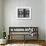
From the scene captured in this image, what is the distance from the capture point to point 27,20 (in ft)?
14.1

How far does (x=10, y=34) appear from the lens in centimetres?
417

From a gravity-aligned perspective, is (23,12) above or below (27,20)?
above

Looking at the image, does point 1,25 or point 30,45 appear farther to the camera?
point 1,25

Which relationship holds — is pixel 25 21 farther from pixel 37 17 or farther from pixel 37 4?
pixel 37 4

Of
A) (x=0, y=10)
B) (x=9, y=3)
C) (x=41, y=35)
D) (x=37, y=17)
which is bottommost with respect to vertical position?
(x=41, y=35)

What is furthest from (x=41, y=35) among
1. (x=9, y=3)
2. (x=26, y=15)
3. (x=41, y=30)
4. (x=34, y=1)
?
(x=9, y=3)

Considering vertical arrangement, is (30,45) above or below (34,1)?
below

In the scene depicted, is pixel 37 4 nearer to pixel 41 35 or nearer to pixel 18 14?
pixel 18 14

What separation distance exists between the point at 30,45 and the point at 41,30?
2.21 m

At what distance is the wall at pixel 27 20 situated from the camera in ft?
14.1

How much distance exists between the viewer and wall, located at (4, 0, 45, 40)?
4.29 metres

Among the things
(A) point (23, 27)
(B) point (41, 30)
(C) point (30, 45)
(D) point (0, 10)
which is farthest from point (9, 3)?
(C) point (30, 45)

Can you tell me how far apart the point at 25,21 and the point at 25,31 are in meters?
0.39

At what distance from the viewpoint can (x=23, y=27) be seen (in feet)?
14.0
